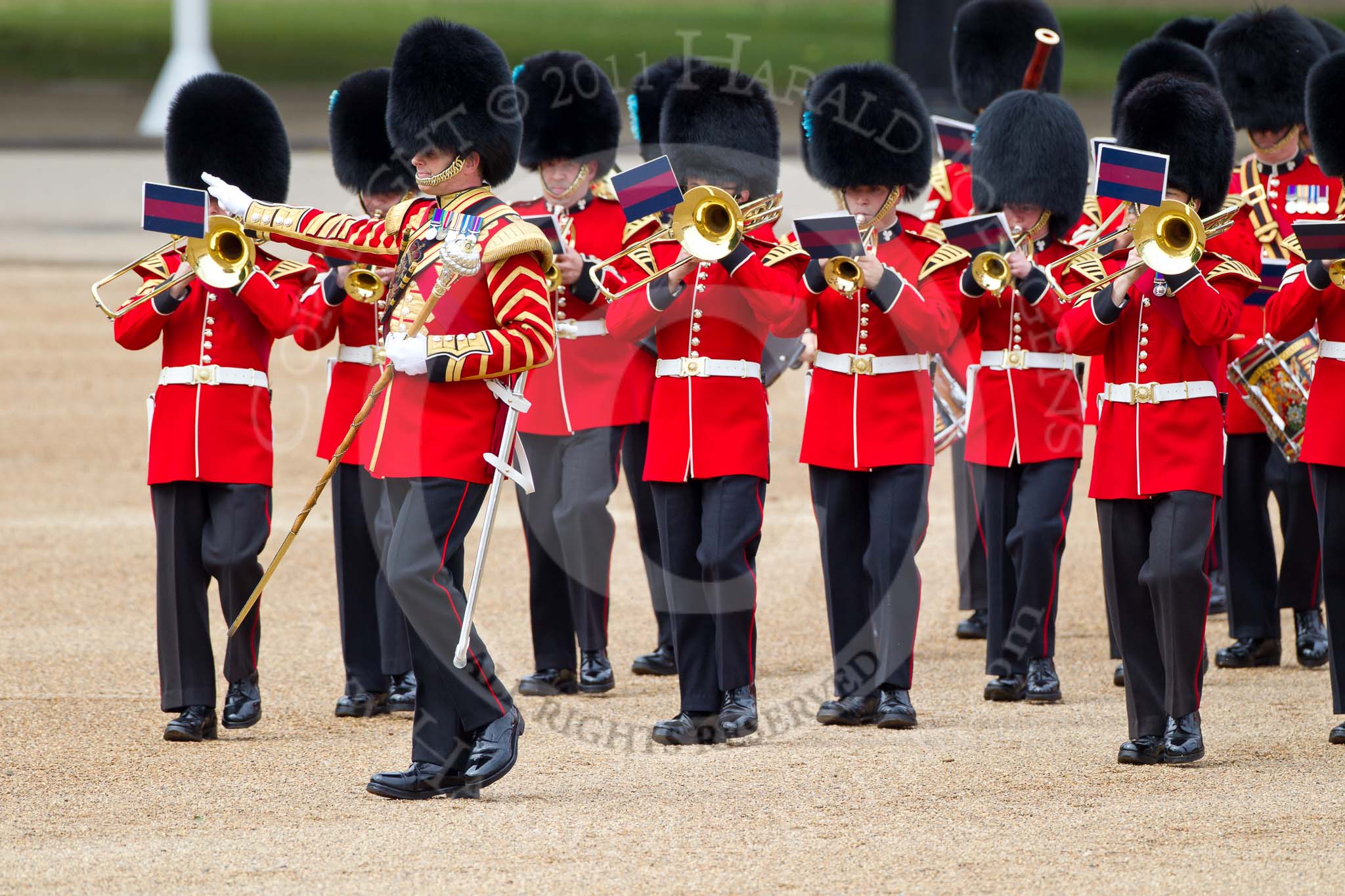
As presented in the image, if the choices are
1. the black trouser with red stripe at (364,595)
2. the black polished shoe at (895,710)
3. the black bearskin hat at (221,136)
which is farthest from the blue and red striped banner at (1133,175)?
the black bearskin hat at (221,136)

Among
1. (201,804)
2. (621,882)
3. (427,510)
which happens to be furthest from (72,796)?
(621,882)

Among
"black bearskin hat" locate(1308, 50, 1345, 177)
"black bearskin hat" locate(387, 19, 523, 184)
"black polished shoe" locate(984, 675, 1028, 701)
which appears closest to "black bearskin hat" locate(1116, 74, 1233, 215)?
"black bearskin hat" locate(1308, 50, 1345, 177)

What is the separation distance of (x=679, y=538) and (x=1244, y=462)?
1.67 meters

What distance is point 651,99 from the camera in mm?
5504

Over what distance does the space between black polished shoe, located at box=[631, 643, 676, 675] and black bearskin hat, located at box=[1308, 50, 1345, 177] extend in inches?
78.1

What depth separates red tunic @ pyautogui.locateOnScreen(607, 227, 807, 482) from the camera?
4.38m

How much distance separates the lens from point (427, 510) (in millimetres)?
3723

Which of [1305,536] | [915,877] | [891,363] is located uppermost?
[891,363]

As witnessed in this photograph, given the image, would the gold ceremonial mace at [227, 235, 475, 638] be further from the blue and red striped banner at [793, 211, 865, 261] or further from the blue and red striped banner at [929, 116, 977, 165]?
the blue and red striped banner at [929, 116, 977, 165]

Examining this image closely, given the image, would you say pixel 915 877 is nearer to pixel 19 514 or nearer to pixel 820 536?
pixel 820 536

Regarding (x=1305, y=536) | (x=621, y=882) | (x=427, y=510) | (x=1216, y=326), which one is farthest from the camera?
(x=1305, y=536)

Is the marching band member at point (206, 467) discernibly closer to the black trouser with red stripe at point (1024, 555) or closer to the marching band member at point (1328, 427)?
the black trouser with red stripe at point (1024, 555)

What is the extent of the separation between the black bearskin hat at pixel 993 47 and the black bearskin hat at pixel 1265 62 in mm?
626

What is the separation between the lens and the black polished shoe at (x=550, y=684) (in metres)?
Answer: 5.00
